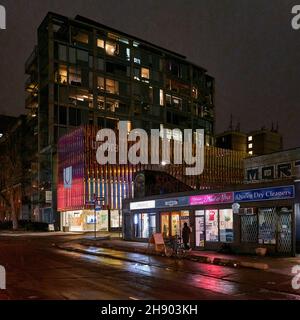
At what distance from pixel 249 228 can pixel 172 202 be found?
7356mm

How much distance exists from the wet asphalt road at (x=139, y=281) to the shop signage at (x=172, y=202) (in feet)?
26.2

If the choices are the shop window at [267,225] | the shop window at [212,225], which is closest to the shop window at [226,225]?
the shop window at [212,225]

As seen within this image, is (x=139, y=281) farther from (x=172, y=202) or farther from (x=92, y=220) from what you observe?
(x=92, y=220)

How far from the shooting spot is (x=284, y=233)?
21.8 metres

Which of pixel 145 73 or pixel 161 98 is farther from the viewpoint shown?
pixel 161 98

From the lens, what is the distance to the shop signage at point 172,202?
93.7 ft

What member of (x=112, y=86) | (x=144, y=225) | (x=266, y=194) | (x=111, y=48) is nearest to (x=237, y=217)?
(x=266, y=194)

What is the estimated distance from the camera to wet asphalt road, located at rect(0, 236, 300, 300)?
11987mm

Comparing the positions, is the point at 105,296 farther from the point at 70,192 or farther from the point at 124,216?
the point at 70,192

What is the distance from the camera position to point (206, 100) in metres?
94.0

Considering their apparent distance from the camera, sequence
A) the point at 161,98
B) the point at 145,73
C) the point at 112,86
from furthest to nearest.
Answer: the point at 161,98 → the point at 145,73 → the point at 112,86

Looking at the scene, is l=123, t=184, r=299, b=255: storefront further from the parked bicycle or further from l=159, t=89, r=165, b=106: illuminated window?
l=159, t=89, r=165, b=106: illuminated window

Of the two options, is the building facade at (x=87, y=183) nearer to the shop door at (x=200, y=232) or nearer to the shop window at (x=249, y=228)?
the shop door at (x=200, y=232)
